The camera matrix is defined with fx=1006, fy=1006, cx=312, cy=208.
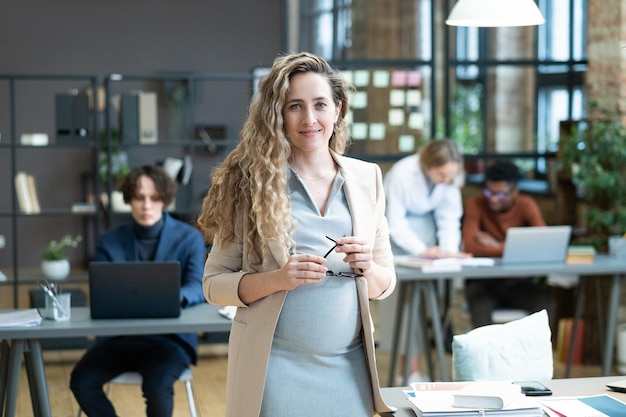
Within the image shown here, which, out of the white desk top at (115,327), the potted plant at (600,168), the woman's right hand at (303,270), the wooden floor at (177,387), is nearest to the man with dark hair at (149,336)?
the white desk top at (115,327)

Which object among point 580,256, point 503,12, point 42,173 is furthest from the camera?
point 42,173

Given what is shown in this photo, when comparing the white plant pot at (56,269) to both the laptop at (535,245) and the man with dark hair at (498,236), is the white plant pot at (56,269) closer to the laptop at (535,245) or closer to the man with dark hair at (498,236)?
the man with dark hair at (498,236)

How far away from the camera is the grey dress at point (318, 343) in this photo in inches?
101

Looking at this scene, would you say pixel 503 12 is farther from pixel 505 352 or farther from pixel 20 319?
pixel 20 319

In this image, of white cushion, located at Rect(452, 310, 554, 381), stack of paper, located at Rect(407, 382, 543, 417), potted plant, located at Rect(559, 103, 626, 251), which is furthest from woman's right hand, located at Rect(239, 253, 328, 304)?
potted plant, located at Rect(559, 103, 626, 251)

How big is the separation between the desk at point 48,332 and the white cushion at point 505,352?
4.84 feet

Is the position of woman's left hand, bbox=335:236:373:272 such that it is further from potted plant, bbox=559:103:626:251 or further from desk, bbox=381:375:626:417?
potted plant, bbox=559:103:626:251

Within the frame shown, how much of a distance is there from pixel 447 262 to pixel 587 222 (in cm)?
188

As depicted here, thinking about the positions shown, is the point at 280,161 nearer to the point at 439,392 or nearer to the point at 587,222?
the point at 439,392

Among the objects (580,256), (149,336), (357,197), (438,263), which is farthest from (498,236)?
(357,197)

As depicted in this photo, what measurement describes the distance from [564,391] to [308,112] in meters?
1.11

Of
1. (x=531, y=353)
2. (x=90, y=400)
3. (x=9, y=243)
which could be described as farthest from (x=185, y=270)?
(x=9, y=243)

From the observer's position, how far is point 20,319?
4.20 m

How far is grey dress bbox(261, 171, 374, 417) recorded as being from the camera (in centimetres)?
255
